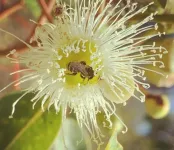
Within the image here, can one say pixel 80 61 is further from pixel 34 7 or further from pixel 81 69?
pixel 34 7

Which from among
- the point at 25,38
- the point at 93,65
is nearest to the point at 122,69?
the point at 93,65

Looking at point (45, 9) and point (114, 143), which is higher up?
point (45, 9)

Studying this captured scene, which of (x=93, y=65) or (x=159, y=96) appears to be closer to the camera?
(x=93, y=65)

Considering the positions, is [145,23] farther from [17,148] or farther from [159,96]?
[17,148]

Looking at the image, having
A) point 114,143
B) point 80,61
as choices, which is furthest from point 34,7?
point 114,143

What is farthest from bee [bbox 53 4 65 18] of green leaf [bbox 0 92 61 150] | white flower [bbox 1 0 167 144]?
green leaf [bbox 0 92 61 150]

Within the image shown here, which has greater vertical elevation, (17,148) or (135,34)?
(135,34)
